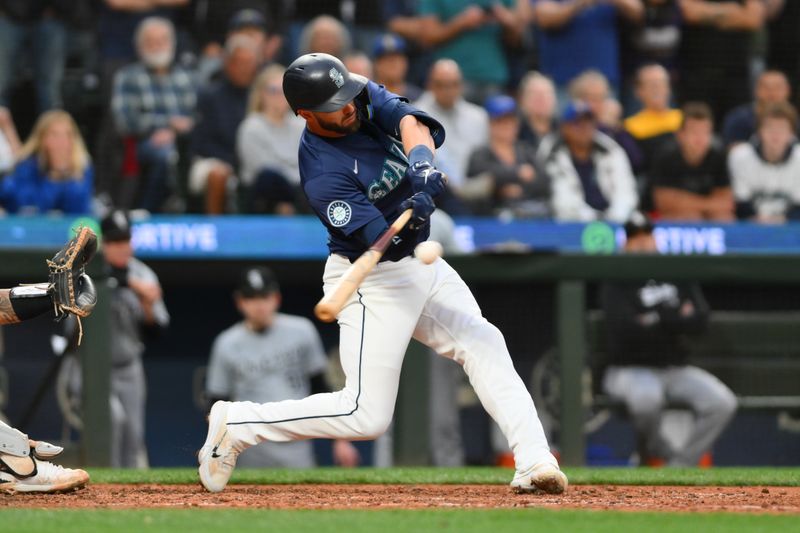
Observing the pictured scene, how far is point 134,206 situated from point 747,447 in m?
4.20

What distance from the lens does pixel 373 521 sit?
14.6 feet

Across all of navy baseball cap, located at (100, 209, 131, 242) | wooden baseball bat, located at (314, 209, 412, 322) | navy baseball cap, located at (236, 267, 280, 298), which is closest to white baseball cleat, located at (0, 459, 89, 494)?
wooden baseball bat, located at (314, 209, 412, 322)

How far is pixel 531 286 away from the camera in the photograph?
8.40 metres

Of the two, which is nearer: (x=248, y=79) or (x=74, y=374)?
(x=74, y=374)

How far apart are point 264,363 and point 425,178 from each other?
381cm

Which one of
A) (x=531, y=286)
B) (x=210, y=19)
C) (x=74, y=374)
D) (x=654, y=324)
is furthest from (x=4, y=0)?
(x=654, y=324)

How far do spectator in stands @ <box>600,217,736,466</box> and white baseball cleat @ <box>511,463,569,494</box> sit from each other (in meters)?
3.05

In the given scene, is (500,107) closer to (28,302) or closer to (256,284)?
(256,284)

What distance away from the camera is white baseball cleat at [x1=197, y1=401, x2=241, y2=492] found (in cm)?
536

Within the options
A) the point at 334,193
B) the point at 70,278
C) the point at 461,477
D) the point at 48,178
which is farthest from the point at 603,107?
the point at 70,278

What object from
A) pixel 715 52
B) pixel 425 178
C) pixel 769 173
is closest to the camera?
pixel 425 178

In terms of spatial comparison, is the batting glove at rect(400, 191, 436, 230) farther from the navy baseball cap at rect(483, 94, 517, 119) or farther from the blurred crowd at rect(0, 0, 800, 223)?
the navy baseball cap at rect(483, 94, 517, 119)

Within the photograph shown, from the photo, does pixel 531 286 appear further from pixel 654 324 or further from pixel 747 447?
pixel 747 447

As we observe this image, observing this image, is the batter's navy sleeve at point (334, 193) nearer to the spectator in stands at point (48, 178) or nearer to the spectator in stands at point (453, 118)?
the spectator in stands at point (48, 178)
